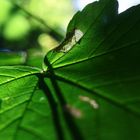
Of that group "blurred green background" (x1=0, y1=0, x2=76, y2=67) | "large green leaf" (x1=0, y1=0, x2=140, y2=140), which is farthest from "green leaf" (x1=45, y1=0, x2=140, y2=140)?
"blurred green background" (x1=0, y1=0, x2=76, y2=67)

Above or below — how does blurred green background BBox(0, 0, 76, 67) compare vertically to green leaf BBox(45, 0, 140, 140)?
above

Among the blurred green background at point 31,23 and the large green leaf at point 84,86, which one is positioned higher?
the blurred green background at point 31,23

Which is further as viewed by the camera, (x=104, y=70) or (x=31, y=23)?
(x=31, y=23)

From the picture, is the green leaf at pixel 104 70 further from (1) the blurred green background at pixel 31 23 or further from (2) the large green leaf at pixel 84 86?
(1) the blurred green background at pixel 31 23

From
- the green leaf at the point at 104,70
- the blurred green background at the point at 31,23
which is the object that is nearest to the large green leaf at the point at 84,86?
the green leaf at the point at 104,70

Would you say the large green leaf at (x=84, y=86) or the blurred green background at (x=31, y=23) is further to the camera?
the blurred green background at (x=31, y=23)

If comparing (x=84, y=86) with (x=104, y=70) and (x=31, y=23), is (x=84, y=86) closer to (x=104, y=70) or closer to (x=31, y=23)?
(x=104, y=70)

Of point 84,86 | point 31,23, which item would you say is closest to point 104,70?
point 84,86

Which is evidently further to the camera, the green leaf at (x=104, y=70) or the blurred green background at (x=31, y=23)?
the blurred green background at (x=31, y=23)

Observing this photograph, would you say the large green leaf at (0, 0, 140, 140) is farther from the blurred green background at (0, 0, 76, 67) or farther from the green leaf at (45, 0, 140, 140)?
the blurred green background at (0, 0, 76, 67)

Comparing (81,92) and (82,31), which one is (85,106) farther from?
(82,31)
